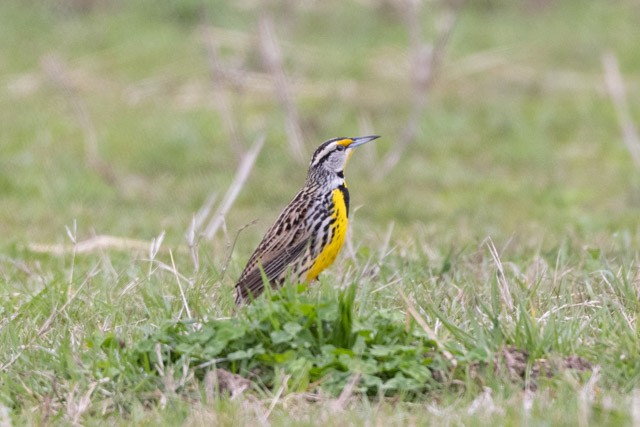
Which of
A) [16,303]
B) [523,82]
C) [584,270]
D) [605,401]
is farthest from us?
[523,82]

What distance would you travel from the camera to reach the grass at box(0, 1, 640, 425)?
4.56m

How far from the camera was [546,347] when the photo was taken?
4727 millimetres

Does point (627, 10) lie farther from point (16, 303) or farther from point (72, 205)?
point (16, 303)

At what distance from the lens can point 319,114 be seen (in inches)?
535

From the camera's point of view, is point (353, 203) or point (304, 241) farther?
point (353, 203)

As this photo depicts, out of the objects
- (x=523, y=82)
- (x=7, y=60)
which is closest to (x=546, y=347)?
(x=523, y=82)

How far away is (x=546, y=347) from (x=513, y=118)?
8.82 m

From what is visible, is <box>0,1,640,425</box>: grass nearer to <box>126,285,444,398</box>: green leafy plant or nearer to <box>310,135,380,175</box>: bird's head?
<box>126,285,444,398</box>: green leafy plant

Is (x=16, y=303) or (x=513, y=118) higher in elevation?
(x=16, y=303)

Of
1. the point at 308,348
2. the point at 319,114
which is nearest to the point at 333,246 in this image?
the point at 308,348

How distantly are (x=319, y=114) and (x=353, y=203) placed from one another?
132 inches

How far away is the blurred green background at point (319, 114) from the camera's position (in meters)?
10.3

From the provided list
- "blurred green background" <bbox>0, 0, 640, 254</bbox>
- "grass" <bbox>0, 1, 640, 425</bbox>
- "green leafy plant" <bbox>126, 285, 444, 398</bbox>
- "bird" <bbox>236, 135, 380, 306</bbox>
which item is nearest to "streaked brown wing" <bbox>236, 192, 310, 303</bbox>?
"bird" <bbox>236, 135, 380, 306</bbox>

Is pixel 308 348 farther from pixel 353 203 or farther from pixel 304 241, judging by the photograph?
pixel 353 203
